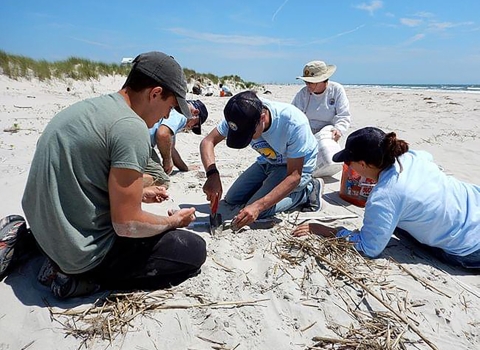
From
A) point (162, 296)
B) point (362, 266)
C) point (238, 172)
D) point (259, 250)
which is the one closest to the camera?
point (162, 296)

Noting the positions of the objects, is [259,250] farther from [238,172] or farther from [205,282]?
[238,172]

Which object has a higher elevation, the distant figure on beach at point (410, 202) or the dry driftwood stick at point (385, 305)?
the distant figure on beach at point (410, 202)

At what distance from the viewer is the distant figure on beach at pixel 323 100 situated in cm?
495

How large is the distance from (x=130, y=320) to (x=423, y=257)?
227 cm

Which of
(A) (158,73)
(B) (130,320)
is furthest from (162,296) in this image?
(A) (158,73)

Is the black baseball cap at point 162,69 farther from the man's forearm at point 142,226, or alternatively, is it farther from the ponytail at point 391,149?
the ponytail at point 391,149

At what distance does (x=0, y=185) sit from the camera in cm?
381

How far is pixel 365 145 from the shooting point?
8.25ft

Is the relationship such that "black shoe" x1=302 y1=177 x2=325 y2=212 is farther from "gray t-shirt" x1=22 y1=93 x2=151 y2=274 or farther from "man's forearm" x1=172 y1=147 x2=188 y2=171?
"gray t-shirt" x1=22 y1=93 x2=151 y2=274

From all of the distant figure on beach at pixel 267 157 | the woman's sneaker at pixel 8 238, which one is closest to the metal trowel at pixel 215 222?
the distant figure on beach at pixel 267 157

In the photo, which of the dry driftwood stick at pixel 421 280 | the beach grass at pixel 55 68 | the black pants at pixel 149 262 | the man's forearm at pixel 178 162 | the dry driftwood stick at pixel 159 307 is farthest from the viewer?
the beach grass at pixel 55 68

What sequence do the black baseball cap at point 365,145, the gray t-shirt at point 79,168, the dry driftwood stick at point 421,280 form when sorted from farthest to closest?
1. the black baseball cap at point 365,145
2. the dry driftwood stick at point 421,280
3. the gray t-shirt at point 79,168

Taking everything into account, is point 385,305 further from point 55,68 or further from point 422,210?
point 55,68

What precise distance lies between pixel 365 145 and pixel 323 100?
277cm
